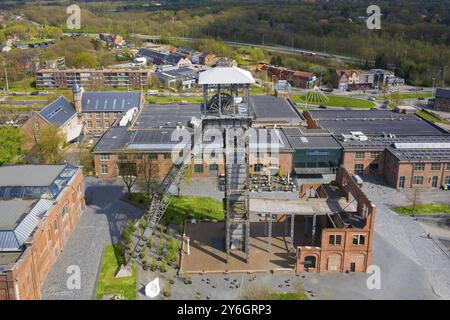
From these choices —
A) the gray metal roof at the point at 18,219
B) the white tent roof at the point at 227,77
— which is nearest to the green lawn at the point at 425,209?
the white tent roof at the point at 227,77

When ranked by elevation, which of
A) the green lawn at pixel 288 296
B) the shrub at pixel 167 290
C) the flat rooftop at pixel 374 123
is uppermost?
the flat rooftop at pixel 374 123

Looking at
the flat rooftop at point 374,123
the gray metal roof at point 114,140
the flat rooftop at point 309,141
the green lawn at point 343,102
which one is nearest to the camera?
the gray metal roof at point 114,140

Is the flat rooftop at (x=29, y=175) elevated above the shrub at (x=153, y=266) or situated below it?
above

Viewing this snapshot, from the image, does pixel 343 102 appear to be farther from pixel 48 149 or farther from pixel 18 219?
pixel 18 219

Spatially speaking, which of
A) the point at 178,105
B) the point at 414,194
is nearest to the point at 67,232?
the point at 414,194

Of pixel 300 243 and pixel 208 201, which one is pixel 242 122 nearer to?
pixel 300 243

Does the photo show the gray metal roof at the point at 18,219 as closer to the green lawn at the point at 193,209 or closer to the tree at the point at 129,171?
the green lawn at the point at 193,209

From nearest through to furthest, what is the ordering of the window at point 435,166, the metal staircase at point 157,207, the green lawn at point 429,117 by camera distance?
the metal staircase at point 157,207 → the window at point 435,166 → the green lawn at point 429,117

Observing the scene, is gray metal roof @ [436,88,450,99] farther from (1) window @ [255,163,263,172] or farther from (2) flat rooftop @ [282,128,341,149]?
(1) window @ [255,163,263,172]
